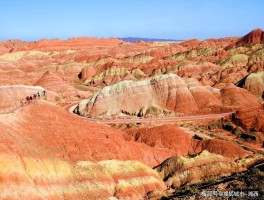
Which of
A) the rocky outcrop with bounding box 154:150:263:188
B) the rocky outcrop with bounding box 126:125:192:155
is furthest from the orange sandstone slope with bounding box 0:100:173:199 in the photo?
the rocky outcrop with bounding box 126:125:192:155

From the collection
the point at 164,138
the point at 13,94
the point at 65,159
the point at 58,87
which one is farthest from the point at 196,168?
the point at 58,87

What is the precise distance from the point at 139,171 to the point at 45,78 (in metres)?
87.8

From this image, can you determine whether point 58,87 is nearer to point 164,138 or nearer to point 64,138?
point 164,138

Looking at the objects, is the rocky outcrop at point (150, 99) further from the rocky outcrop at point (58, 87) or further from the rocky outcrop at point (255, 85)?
the rocky outcrop at point (58, 87)

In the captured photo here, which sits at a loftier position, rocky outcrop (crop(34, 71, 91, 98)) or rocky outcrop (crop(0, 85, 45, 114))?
rocky outcrop (crop(0, 85, 45, 114))

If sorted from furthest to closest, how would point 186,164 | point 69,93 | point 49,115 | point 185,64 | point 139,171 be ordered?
1. point 185,64
2. point 69,93
3. point 49,115
4. point 186,164
5. point 139,171

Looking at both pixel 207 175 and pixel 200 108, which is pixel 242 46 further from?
pixel 207 175

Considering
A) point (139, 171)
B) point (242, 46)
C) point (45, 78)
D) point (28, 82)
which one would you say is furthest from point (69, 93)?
point (242, 46)

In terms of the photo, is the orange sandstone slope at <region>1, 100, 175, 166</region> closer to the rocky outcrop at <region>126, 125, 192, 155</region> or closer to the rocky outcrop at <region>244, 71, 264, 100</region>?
the rocky outcrop at <region>126, 125, 192, 155</region>

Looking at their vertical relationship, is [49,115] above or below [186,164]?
above

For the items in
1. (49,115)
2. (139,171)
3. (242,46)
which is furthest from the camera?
(242,46)

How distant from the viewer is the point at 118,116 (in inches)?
3354

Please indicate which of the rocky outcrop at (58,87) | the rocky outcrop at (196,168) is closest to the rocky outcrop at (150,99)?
the rocky outcrop at (58,87)

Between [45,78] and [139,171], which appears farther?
[45,78]
